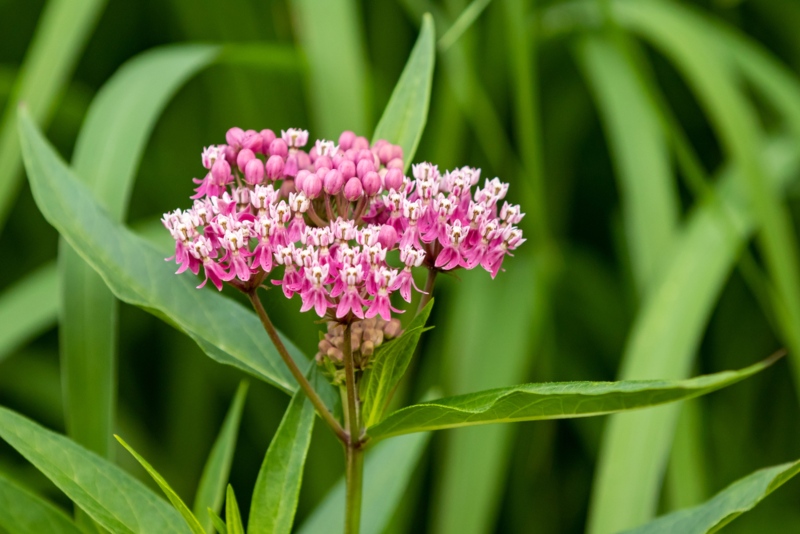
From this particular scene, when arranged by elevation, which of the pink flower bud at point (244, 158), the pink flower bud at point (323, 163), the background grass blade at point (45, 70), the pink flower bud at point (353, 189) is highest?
the background grass blade at point (45, 70)

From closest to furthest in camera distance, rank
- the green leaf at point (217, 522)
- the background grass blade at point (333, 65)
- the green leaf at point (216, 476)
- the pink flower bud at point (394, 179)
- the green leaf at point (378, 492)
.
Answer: the green leaf at point (217, 522) < the pink flower bud at point (394, 179) < the green leaf at point (216, 476) < the green leaf at point (378, 492) < the background grass blade at point (333, 65)

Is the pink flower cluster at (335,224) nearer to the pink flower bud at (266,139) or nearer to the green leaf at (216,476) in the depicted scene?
the pink flower bud at (266,139)

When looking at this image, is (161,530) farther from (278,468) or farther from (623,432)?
(623,432)

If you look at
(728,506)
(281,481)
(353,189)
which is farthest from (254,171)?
(728,506)

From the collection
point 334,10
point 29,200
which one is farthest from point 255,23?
point 29,200

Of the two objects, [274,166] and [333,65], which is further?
[333,65]

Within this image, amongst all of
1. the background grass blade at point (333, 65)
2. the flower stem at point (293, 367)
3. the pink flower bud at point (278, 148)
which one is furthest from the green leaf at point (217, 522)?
the background grass blade at point (333, 65)

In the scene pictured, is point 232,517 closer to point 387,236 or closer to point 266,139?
point 387,236
